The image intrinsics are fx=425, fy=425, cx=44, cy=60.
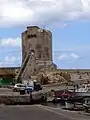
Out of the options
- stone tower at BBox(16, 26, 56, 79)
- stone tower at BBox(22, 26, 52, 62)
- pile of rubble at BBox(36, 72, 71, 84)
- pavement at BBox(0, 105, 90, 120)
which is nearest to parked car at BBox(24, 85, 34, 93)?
pavement at BBox(0, 105, 90, 120)

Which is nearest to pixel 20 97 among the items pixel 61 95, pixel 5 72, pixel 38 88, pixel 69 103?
pixel 61 95

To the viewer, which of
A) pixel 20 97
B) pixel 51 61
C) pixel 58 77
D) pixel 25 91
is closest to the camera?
pixel 20 97

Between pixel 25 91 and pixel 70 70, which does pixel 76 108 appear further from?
pixel 70 70

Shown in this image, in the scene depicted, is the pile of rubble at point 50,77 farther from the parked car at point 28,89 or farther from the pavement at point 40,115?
the pavement at point 40,115

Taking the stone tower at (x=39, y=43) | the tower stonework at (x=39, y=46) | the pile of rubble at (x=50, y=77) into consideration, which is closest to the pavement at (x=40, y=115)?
the pile of rubble at (x=50, y=77)

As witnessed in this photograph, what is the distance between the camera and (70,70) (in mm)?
124312

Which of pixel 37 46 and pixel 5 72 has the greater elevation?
pixel 37 46

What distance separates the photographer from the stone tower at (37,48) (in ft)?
386

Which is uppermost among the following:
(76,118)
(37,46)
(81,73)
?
(37,46)

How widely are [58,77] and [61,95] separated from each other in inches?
1922

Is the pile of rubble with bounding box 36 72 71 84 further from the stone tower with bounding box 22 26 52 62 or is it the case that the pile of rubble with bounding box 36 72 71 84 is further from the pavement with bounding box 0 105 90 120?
the pavement with bounding box 0 105 90 120

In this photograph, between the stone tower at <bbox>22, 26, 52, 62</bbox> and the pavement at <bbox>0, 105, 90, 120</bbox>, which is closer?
the pavement at <bbox>0, 105, 90, 120</bbox>

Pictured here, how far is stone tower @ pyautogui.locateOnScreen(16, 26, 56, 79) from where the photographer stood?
117688 millimetres

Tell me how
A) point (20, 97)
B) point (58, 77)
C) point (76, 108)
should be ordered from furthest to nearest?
1. point (58, 77)
2. point (20, 97)
3. point (76, 108)
